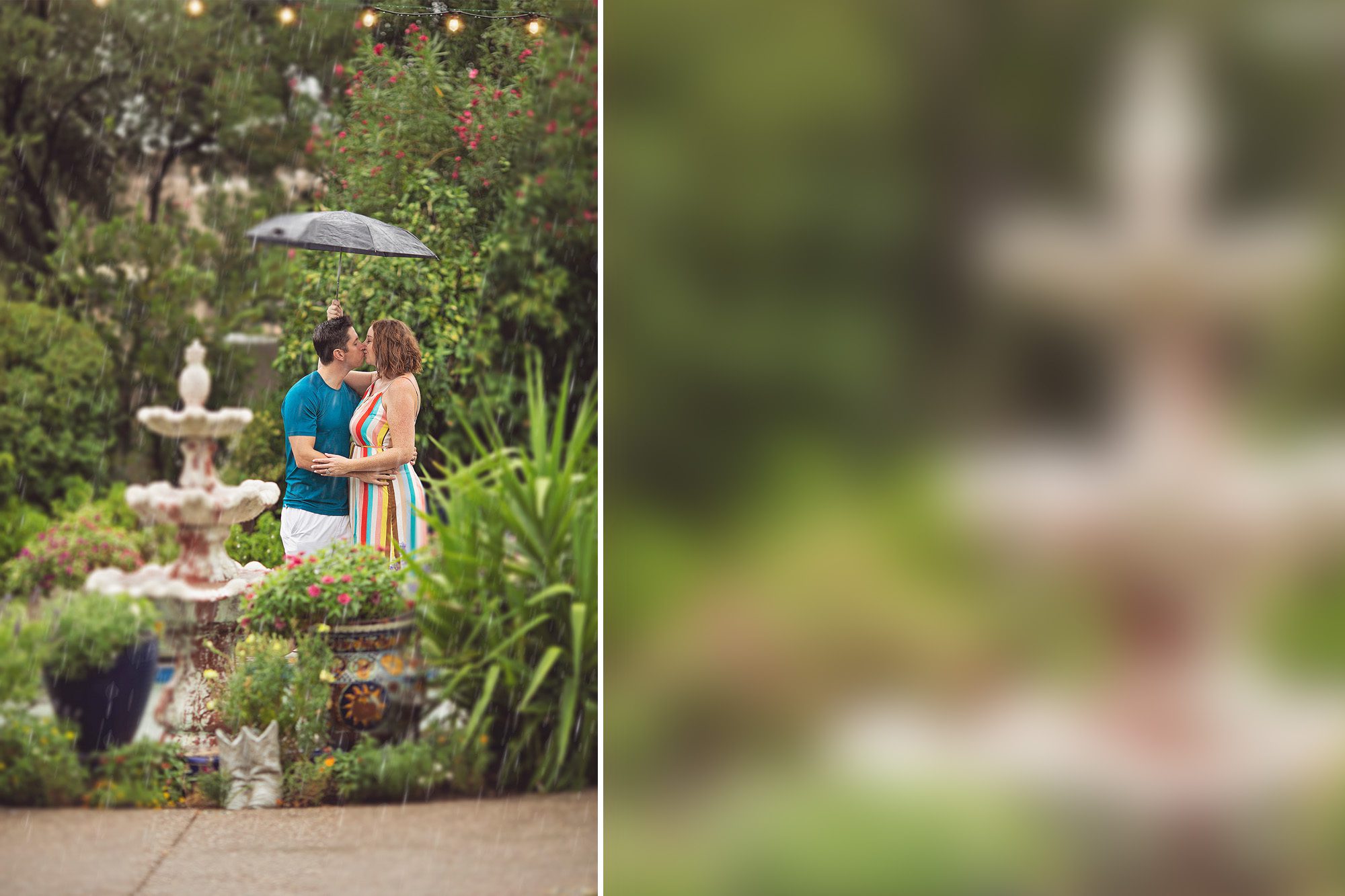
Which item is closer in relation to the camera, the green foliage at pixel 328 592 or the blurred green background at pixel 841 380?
the blurred green background at pixel 841 380

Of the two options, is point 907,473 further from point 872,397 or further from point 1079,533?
point 1079,533

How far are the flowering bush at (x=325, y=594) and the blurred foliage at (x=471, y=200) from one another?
37 centimetres

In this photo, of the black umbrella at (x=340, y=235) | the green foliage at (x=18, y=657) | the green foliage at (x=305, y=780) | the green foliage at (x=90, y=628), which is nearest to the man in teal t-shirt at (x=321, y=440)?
the black umbrella at (x=340, y=235)

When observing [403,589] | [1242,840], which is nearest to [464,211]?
[403,589]

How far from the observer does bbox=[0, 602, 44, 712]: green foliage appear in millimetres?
2777

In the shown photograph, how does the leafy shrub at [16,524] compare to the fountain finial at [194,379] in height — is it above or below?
below

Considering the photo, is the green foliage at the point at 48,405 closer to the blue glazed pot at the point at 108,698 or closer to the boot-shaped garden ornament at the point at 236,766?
the blue glazed pot at the point at 108,698

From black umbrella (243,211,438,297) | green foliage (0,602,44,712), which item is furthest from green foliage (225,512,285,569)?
black umbrella (243,211,438,297)

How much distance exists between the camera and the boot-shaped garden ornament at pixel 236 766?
9.32ft

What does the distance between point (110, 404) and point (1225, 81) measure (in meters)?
2.95

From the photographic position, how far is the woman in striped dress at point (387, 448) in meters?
2.87

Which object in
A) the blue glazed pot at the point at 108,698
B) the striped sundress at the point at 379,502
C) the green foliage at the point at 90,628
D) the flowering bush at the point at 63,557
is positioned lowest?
the blue glazed pot at the point at 108,698

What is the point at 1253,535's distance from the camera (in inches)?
93.8

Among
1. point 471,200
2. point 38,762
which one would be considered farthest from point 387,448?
point 38,762
